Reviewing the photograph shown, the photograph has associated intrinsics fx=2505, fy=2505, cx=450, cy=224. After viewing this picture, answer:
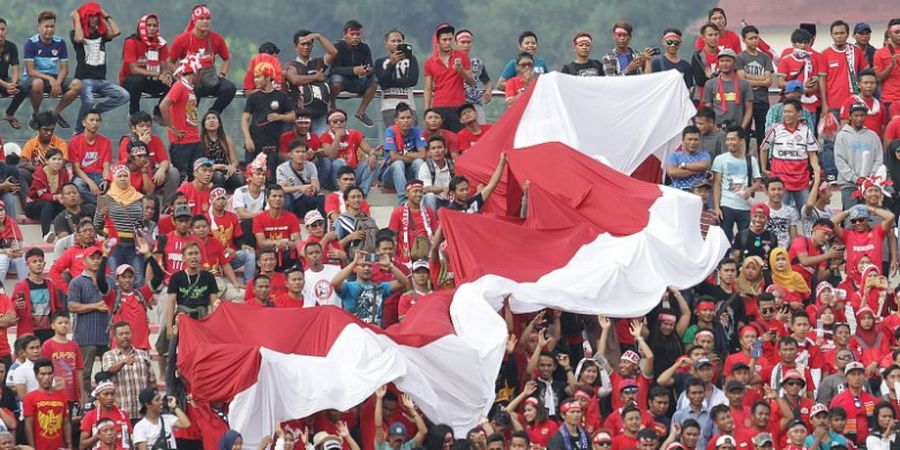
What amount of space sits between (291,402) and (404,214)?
3944 millimetres

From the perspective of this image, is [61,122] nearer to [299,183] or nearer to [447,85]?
[299,183]

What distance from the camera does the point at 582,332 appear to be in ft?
81.1

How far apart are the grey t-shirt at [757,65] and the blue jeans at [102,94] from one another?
285 inches

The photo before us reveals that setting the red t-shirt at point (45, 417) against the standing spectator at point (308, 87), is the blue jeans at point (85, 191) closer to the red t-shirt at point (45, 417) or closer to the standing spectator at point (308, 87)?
the standing spectator at point (308, 87)

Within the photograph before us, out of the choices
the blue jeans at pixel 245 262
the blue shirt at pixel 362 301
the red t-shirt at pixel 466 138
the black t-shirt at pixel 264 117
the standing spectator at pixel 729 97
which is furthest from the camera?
the standing spectator at pixel 729 97

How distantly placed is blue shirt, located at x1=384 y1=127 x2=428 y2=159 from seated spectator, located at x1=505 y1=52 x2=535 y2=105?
5.67ft

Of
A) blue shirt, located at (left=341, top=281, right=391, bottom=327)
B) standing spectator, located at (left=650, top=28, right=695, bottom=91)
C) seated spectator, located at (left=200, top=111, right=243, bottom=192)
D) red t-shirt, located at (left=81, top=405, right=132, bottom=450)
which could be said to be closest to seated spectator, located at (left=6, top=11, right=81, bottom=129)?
seated spectator, located at (left=200, top=111, right=243, bottom=192)

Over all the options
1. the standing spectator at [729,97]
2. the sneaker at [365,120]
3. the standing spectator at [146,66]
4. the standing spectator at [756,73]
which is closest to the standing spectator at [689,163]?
the standing spectator at [729,97]

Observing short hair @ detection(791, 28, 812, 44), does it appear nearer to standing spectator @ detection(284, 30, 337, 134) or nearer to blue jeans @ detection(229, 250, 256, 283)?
standing spectator @ detection(284, 30, 337, 134)

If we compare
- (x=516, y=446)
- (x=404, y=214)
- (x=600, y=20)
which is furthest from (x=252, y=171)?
(x=600, y=20)

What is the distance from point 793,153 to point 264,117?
590cm

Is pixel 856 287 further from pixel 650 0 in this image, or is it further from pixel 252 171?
pixel 650 0

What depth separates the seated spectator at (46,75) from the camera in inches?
1110

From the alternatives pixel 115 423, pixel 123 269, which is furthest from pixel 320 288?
pixel 115 423
